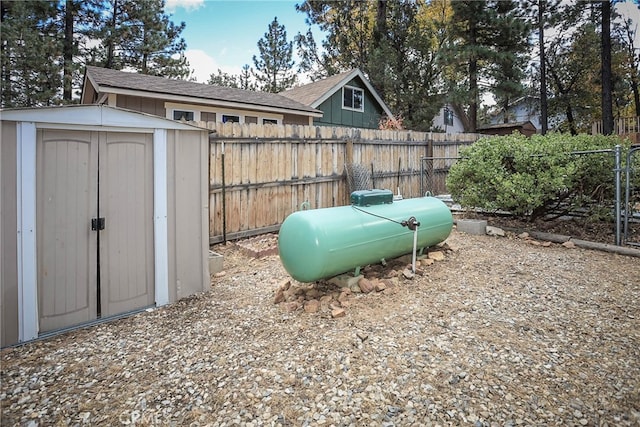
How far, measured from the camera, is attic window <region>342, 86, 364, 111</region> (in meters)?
16.8

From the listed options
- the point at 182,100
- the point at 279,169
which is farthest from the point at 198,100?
the point at 279,169

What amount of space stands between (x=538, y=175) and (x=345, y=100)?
11.8 metres

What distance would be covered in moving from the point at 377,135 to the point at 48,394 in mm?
7756

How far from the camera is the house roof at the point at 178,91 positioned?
30.4ft

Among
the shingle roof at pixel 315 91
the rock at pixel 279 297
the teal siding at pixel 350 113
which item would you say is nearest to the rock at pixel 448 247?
the rock at pixel 279 297

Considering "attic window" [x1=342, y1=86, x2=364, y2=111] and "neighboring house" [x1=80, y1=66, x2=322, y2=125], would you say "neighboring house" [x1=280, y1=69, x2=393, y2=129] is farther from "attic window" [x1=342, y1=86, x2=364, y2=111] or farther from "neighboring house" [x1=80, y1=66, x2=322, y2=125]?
"neighboring house" [x1=80, y1=66, x2=322, y2=125]

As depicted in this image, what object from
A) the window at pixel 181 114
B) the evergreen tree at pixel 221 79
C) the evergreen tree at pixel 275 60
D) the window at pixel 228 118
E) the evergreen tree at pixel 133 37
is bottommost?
the window at pixel 181 114

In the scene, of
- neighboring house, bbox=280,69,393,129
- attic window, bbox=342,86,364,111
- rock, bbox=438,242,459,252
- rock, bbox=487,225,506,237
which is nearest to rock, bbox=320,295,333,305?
rock, bbox=438,242,459,252

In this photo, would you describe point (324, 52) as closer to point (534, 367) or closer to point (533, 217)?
point (533, 217)

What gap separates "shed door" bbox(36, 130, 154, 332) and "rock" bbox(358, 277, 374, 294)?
7.43ft

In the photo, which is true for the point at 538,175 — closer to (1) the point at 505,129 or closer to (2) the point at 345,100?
(2) the point at 345,100

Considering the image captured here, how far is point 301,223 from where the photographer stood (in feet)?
12.3

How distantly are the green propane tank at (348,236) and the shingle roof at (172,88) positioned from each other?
7842 mm

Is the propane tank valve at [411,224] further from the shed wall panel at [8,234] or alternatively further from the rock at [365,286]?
the shed wall panel at [8,234]
